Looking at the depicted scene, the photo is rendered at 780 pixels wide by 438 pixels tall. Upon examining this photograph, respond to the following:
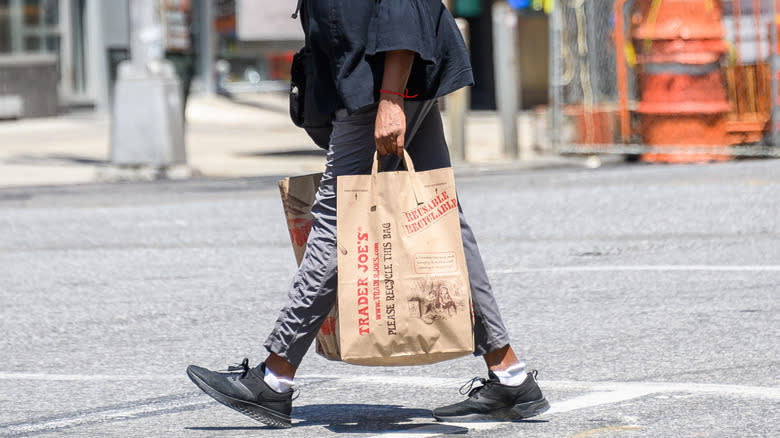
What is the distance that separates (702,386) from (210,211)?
21.1ft

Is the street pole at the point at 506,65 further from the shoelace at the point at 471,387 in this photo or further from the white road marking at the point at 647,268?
the shoelace at the point at 471,387

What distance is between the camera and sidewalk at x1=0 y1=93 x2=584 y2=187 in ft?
49.4

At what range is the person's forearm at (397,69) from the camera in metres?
4.11

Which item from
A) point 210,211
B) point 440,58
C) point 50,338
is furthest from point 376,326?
point 210,211

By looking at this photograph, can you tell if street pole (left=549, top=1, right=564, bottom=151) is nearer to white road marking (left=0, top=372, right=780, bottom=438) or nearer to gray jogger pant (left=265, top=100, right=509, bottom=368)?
white road marking (left=0, top=372, right=780, bottom=438)

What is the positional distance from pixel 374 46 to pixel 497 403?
45.2 inches

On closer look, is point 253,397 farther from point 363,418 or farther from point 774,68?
point 774,68

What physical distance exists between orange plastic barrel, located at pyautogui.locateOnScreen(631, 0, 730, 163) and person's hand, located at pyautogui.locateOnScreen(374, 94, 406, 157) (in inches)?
437

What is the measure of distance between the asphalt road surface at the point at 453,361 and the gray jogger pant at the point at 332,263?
280 mm

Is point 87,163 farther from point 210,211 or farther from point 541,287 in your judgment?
point 541,287

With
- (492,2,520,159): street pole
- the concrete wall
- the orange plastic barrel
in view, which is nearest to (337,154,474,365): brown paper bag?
the orange plastic barrel

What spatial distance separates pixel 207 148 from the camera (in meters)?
19.2

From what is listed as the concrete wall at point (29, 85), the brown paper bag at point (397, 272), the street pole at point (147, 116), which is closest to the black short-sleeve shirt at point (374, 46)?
the brown paper bag at point (397, 272)

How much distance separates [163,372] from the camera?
525 cm
